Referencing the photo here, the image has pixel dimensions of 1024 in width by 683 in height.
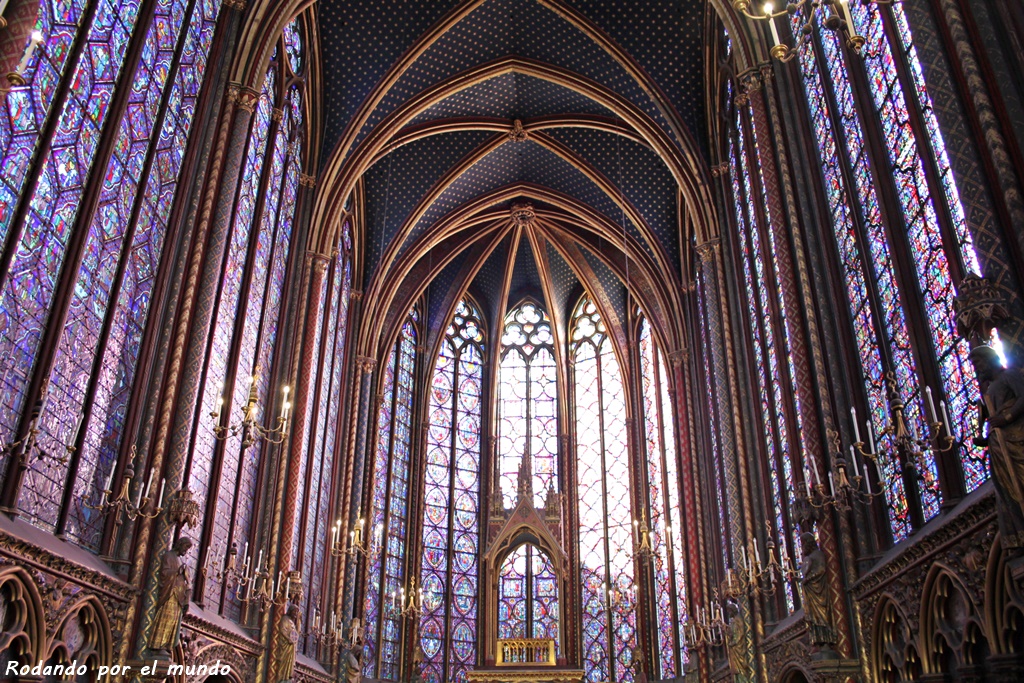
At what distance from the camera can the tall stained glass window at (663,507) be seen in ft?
79.2

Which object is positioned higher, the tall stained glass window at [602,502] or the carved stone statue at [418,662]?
the tall stained glass window at [602,502]

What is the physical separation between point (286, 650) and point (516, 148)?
1495 cm

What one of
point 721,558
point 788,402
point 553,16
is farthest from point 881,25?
point 721,558

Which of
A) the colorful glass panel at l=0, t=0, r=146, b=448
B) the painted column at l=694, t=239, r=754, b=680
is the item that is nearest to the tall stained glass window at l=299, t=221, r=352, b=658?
the painted column at l=694, t=239, r=754, b=680

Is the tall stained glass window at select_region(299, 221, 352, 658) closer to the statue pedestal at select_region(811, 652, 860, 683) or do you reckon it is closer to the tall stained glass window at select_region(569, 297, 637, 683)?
the tall stained glass window at select_region(569, 297, 637, 683)

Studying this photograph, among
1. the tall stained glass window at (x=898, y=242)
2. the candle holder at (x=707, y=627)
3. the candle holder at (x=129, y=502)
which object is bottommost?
the candle holder at (x=129, y=502)

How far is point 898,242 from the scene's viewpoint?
10406 mm

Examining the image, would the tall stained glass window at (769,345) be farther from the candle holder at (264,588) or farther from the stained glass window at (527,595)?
the stained glass window at (527,595)

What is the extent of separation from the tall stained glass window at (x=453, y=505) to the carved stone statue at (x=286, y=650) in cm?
1014

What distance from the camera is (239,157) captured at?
14.6 metres

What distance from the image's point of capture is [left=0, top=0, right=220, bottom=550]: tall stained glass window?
961 cm

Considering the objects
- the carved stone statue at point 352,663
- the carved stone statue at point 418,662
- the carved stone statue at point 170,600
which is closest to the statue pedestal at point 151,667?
the carved stone statue at point 170,600

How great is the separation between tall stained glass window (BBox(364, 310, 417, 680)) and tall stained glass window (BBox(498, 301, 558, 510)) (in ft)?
10.9

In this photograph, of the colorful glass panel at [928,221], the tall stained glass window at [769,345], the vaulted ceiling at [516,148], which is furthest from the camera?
the vaulted ceiling at [516,148]
